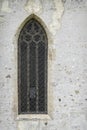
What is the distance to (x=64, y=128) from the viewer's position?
11461 millimetres

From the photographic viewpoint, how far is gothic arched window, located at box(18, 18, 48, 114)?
11680 millimetres

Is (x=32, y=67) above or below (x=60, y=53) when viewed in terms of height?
below

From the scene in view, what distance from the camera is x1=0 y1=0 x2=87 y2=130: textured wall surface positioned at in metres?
11.4

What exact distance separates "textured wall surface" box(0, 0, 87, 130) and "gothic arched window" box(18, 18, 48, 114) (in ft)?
0.91

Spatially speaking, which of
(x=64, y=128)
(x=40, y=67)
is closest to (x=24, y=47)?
(x=40, y=67)

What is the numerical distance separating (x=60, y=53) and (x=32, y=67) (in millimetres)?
950

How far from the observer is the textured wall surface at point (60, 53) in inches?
449

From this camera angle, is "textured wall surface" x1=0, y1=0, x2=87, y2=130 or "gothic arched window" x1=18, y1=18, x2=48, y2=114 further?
"gothic arched window" x1=18, y1=18, x2=48, y2=114

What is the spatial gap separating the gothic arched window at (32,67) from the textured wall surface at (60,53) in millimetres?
276

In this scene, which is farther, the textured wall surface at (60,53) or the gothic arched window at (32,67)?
the gothic arched window at (32,67)

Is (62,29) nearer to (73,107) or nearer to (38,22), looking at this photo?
(38,22)

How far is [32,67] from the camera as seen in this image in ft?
38.4

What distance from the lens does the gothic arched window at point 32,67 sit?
460 inches

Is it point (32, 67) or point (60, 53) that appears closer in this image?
point (60, 53)
